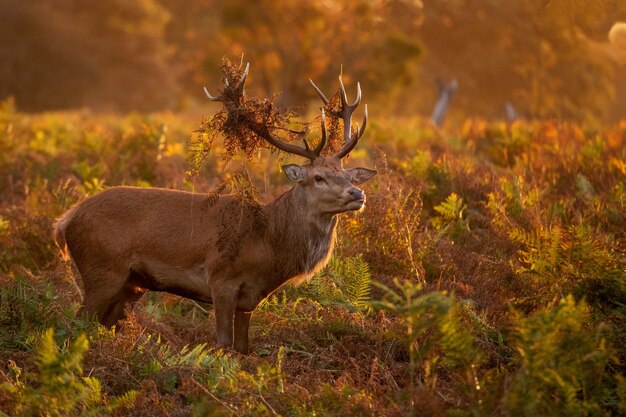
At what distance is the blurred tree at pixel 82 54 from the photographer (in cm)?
4422

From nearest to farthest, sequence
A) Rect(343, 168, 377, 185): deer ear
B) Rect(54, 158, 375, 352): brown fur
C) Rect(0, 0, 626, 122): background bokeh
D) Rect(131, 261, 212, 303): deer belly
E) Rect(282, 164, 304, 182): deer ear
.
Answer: Rect(54, 158, 375, 352): brown fur
Rect(131, 261, 212, 303): deer belly
Rect(282, 164, 304, 182): deer ear
Rect(343, 168, 377, 185): deer ear
Rect(0, 0, 626, 122): background bokeh

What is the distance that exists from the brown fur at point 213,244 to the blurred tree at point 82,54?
37.0 metres

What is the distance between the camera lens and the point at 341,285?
26.0 ft

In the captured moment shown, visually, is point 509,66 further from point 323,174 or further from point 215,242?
point 215,242

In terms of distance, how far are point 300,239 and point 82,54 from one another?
41.1 m

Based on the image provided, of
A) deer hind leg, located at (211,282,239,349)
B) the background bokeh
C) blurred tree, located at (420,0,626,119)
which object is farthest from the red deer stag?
blurred tree, located at (420,0,626,119)

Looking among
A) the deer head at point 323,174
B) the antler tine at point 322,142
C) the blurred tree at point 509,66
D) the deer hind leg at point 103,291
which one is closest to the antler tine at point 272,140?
the deer head at point 323,174

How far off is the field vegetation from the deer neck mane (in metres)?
0.43

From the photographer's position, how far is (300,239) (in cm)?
710

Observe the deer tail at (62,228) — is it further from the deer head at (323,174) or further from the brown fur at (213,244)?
the deer head at (323,174)

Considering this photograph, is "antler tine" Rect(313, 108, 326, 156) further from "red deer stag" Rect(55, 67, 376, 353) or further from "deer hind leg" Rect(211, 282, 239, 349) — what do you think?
"deer hind leg" Rect(211, 282, 239, 349)

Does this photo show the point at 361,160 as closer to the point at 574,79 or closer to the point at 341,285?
the point at 341,285

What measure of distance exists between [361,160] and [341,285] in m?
5.86

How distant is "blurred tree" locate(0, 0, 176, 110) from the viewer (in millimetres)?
44219
